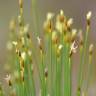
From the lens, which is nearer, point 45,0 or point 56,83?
point 56,83

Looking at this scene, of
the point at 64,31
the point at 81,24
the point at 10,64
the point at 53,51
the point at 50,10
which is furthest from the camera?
the point at 50,10

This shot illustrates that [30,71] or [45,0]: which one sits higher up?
[45,0]

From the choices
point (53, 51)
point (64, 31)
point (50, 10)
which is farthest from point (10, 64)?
point (50, 10)

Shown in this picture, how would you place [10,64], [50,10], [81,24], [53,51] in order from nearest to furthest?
[53,51], [10,64], [81,24], [50,10]

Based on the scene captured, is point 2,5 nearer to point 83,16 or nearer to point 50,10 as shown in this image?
point 50,10

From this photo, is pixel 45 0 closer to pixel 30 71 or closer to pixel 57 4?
pixel 57 4

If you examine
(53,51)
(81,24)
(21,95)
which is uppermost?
(81,24)

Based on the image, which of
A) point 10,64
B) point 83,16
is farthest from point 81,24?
point 10,64

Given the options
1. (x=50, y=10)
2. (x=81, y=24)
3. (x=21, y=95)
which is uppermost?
(x=50, y=10)

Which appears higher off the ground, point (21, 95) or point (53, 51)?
point (53, 51)
